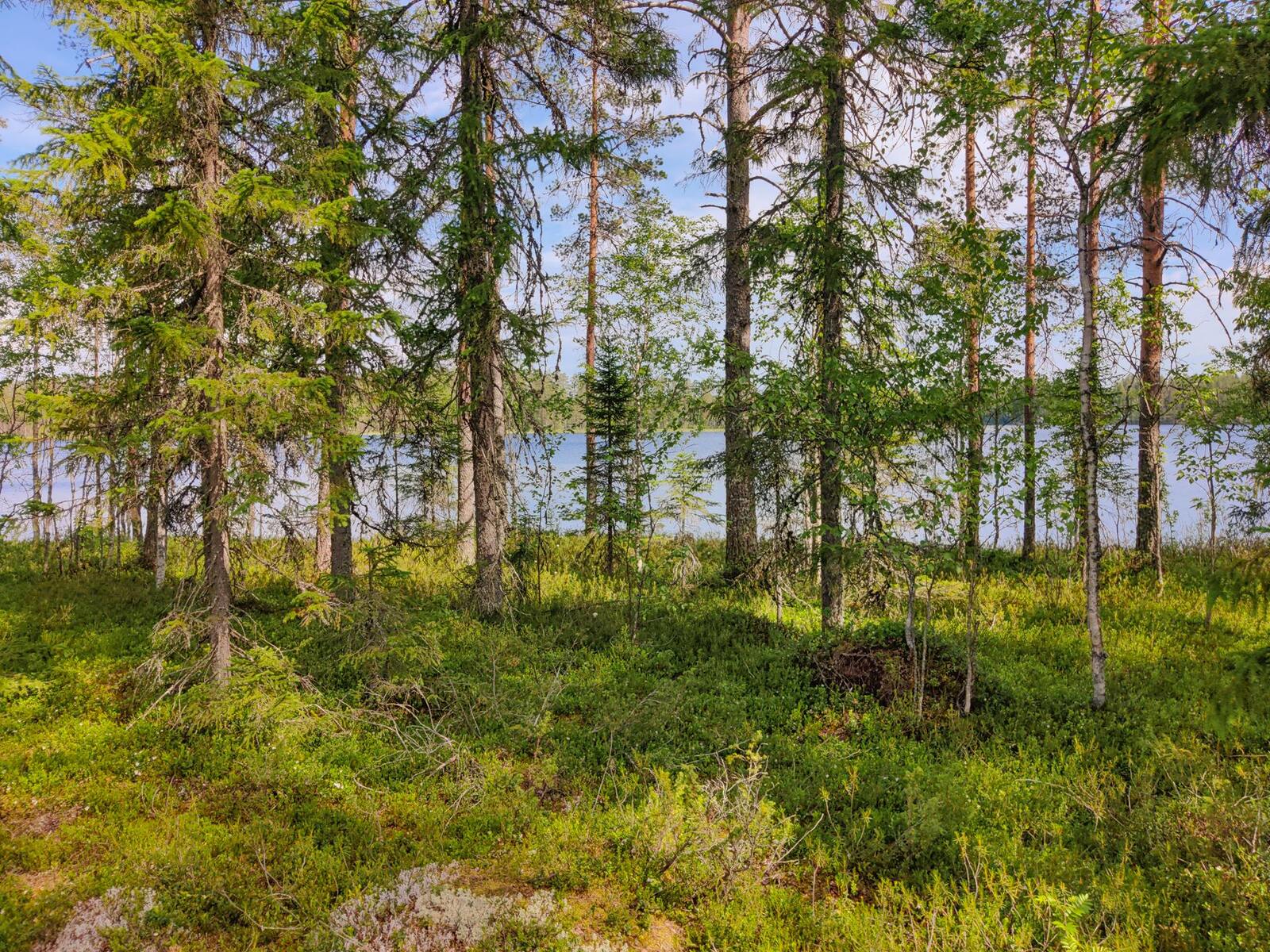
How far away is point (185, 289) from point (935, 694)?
1051 cm

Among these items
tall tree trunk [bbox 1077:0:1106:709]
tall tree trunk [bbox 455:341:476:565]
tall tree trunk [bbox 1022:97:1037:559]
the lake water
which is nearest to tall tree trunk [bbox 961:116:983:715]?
the lake water

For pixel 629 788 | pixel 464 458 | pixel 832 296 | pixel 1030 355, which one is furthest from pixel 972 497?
pixel 1030 355

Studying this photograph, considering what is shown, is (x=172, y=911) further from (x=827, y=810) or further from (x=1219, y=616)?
(x=1219, y=616)

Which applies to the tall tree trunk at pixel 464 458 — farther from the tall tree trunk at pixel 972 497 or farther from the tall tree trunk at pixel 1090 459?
the tall tree trunk at pixel 1090 459

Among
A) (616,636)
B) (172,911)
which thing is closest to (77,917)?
(172,911)

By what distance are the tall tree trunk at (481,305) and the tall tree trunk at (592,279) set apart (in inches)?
71.7

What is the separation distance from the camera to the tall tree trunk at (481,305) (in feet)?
30.1

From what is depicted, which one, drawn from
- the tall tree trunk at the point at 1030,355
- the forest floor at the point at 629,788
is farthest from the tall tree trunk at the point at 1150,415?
the forest floor at the point at 629,788

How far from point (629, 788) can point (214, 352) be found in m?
6.16

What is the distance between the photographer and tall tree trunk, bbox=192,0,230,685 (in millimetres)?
6633

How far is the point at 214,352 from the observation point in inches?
255

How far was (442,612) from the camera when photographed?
33.2ft

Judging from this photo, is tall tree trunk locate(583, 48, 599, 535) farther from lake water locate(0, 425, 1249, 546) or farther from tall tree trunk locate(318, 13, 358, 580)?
tall tree trunk locate(318, 13, 358, 580)

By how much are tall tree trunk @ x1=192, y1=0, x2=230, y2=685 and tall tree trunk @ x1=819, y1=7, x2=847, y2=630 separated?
7.31 meters
